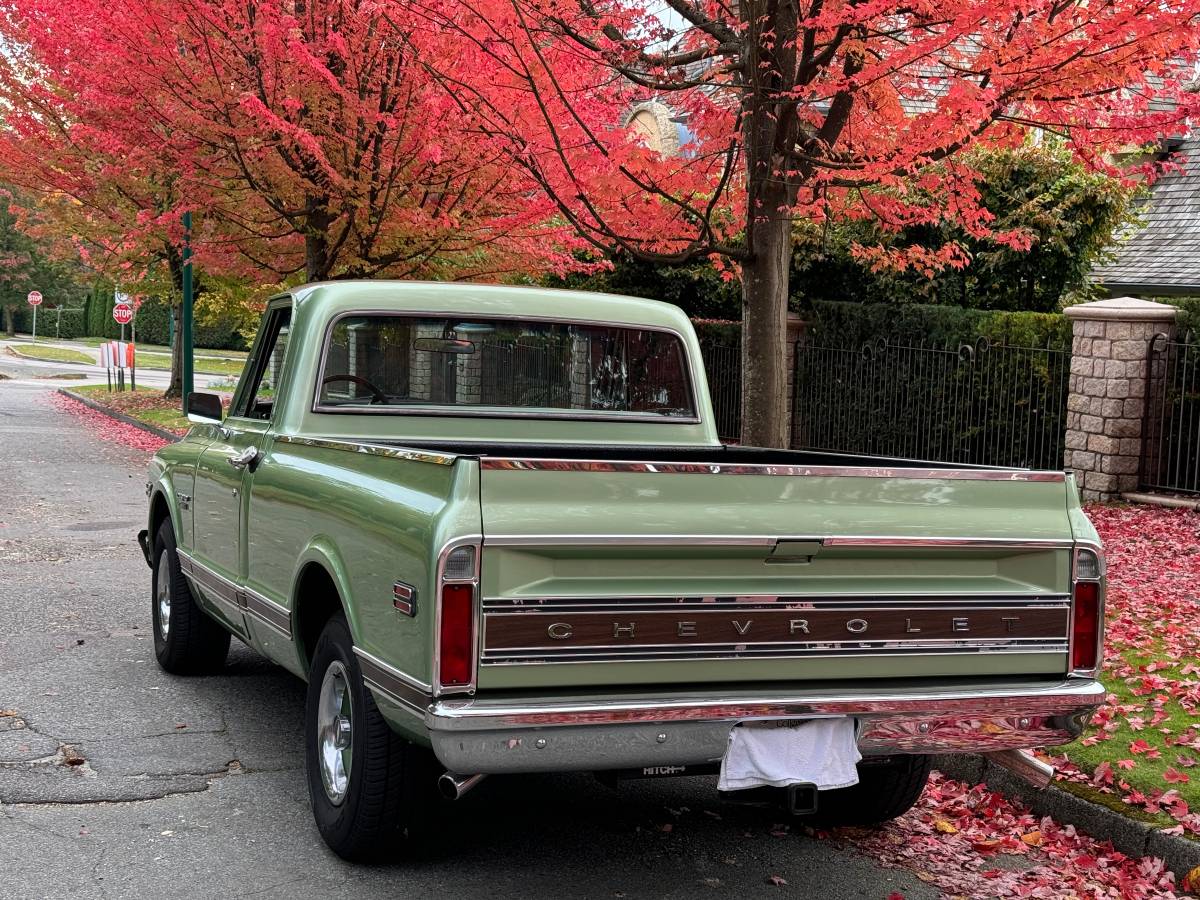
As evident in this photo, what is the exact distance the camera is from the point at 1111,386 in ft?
45.4

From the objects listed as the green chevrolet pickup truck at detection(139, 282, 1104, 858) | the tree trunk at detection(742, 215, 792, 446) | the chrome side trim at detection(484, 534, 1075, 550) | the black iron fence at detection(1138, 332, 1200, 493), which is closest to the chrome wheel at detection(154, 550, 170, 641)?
the green chevrolet pickup truck at detection(139, 282, 1104, 858)

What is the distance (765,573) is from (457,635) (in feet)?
3.12

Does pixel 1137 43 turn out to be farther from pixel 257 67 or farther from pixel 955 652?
pixel 257 67

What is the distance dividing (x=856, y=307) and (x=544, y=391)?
12078 millimetres

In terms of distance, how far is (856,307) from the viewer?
58.6 ft

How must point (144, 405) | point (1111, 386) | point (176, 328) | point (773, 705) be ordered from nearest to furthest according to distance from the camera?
point (773, 705) < point (1111, 386) < point (144, 405) < point (176, 328)

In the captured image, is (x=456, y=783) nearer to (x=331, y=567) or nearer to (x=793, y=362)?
(x=331, y=567)

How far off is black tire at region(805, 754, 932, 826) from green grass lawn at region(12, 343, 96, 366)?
53.2 metres

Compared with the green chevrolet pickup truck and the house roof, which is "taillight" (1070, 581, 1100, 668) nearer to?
the green chevrolet pickup truck

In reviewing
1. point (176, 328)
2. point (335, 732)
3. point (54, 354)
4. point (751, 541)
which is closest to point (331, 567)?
point (335, 732)

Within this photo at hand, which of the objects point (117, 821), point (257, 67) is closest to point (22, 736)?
point (117, 821)

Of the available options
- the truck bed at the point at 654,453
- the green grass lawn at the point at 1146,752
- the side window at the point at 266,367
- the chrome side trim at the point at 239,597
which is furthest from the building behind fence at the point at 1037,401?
the chrome side trim at the point at 239,597

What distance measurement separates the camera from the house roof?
22.2 meters

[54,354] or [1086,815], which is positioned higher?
[1086,815]
